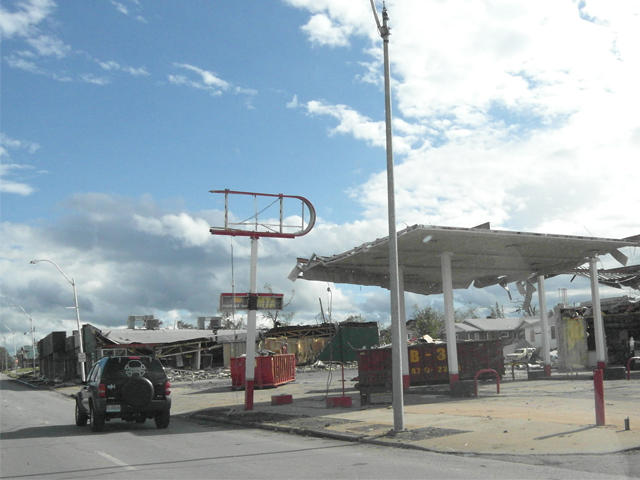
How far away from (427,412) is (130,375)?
7448mm

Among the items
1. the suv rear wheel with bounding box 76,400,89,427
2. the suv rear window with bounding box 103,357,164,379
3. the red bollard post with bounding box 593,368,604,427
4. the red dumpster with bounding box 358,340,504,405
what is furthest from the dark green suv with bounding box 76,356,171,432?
the red dumpster with bounding box 358,340,504,405

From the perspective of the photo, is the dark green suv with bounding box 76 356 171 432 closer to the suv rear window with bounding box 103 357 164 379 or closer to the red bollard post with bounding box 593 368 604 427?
the suv rear window with bounding box 103 357 164 379

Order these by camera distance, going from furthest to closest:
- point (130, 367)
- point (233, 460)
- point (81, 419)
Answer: point (81, 419), point (130, 367), point (233, 460)

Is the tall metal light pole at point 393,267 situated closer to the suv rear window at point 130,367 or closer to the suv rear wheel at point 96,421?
the suv rear window at point 130,367

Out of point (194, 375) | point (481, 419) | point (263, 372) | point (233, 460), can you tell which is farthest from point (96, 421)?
point (194, 375)

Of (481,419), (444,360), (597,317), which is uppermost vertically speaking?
(597,317)

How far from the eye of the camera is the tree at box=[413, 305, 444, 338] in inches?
3305

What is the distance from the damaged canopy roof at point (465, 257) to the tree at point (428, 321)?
51.8 metres

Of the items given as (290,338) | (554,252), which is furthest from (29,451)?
(290,338)

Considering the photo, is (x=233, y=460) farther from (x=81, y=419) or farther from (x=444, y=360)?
(x=444, y=360)

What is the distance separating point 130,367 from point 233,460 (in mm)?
6136

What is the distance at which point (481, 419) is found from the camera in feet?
47.9

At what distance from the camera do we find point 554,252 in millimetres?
24688

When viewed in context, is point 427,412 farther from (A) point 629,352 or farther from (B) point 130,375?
(A) point 629,352
